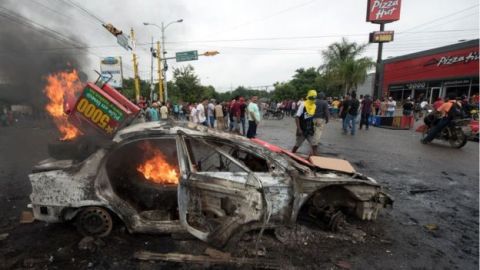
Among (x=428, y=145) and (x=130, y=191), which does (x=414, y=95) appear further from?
(x=130, y=191)

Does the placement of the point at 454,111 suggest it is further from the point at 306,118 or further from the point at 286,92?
the point at 286,92

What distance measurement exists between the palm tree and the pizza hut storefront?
5.02 metres

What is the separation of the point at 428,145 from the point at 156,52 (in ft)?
76.2

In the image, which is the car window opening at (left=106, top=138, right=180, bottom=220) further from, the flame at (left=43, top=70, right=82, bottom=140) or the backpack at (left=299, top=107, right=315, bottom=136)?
the backpack at (left=299, top=107, right=315, bottom=136)

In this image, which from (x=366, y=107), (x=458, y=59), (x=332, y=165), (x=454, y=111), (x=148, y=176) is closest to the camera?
(x=332, y=165)

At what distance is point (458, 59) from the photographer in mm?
20703

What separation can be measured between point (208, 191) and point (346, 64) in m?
22.7

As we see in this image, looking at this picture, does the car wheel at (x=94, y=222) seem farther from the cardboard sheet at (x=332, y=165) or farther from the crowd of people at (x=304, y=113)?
the cardboard sheet at (x=332, y=165)

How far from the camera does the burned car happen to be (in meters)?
2.77

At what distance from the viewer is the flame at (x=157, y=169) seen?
370 cm

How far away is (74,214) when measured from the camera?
3.01 m

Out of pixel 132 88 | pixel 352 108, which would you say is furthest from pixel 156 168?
pixel 132 88

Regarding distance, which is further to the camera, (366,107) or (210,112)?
(210,112)

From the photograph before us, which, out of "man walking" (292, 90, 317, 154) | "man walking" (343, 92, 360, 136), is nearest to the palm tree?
"man walking" (343, 92, 360, 136)
